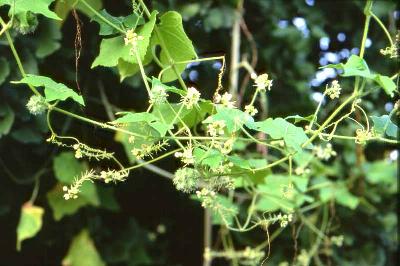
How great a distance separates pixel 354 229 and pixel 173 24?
1.30m

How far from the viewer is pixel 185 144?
1207mm

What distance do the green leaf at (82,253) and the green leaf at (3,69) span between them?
0.47 metres

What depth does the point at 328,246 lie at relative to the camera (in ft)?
6.17

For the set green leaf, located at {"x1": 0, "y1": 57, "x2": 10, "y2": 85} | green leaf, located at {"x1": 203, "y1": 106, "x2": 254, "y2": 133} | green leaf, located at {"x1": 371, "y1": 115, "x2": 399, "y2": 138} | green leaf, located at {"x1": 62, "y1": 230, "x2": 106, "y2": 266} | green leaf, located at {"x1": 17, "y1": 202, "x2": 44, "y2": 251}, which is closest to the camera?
green leaf, located at {"x1": 203, "y1": 106, "x2": 254, "y2": 133}

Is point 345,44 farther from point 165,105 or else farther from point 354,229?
point 165,105

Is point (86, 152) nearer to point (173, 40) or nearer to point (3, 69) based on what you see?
point (173, 40)

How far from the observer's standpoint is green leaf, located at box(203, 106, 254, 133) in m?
0.84

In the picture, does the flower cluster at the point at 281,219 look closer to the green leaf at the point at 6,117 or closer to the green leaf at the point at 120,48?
the green leaf at the point at 120,48

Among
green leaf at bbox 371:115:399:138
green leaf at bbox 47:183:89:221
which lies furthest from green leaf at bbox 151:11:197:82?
green leaf at bbox 47:183:89:221

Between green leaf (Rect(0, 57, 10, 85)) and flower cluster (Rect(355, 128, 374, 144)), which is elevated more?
flower cluster (Rect(355, 128, 374, 144))

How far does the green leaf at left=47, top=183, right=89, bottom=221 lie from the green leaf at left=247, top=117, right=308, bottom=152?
0.81 m

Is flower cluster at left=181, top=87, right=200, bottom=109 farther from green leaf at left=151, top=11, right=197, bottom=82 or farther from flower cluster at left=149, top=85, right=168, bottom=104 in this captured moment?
green leaf at left=151, top=11, right=197, bottom=82

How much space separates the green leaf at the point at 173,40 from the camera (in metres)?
1.03

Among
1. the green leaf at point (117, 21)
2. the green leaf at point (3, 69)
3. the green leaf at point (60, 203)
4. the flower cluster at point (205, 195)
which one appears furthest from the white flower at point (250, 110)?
the green leaf at point (60, 203)
